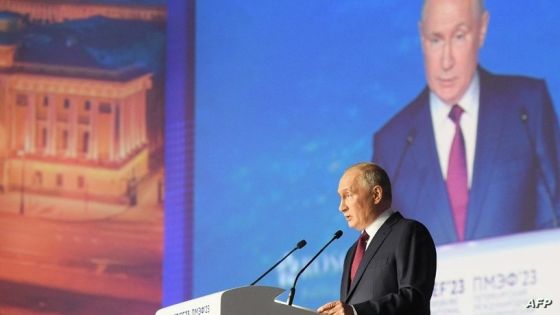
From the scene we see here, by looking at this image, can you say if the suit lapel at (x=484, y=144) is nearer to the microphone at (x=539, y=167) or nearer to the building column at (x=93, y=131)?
the microphone at (x=539, y=167)

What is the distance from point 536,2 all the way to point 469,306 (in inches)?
60.6

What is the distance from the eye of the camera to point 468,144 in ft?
19.9

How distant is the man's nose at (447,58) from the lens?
242 inches

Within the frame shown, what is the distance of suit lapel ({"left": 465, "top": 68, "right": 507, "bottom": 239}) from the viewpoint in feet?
19.4

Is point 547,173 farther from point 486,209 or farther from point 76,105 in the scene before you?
point 76,105

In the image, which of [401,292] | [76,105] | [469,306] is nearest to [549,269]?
[469,306]

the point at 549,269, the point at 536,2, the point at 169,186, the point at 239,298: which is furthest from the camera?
the point at 169,186

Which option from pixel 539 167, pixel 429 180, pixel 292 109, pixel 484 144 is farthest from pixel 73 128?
pixel 539 167

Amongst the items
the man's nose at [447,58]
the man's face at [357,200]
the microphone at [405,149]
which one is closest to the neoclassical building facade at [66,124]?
the microphone at [405,149]

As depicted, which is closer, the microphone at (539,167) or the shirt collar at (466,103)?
the microphone at (539,167)

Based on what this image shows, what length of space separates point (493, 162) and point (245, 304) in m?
2.60

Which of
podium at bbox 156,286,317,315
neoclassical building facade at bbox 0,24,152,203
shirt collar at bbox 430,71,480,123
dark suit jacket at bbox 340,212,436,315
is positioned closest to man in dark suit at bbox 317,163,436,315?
dark suit jacket at bbox 340,212,436,315

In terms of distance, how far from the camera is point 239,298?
363 centimetres

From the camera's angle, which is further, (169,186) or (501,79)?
(169,186)
